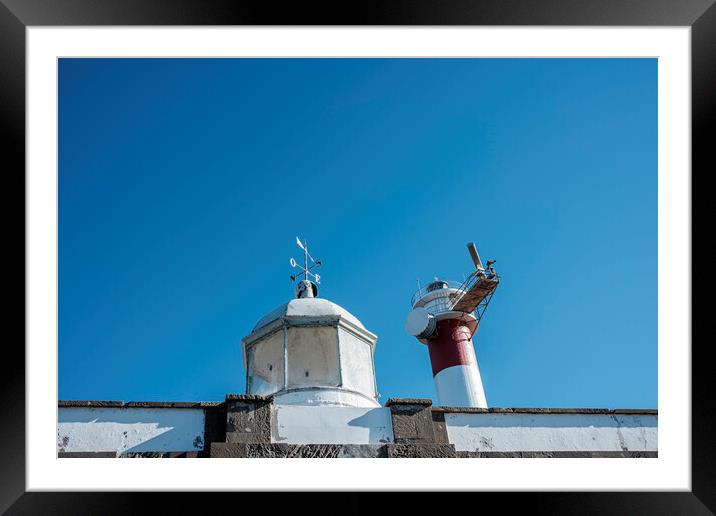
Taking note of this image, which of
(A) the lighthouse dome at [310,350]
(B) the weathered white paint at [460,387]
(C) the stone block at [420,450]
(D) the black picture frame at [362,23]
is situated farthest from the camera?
(B) the weathered white paint at [460,387]

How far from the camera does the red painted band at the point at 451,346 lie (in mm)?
17844

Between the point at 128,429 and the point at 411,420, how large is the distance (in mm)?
3782

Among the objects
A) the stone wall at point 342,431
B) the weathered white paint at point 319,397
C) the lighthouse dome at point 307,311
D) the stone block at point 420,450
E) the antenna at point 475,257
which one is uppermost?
the antenna at point 475,257

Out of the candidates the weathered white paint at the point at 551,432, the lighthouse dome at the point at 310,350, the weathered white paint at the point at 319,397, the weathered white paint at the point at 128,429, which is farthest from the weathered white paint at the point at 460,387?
the weathered white paint at the point at 128,429

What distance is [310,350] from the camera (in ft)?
39.9

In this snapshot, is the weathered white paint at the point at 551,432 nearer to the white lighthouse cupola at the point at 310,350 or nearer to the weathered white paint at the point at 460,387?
the white lighthouse cupola at the point at 310,350

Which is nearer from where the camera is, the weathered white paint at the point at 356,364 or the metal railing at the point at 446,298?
the weathered white paint at the point at 356,364

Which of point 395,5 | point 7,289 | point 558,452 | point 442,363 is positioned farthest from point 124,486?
point 442,363

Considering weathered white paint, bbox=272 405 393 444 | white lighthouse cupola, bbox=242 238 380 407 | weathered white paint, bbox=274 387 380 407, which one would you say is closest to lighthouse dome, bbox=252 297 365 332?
white lighthouse cupola, bbox=242 238 380 407

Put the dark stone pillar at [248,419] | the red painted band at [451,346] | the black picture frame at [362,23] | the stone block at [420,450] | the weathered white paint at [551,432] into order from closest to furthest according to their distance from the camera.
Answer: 1. the black picture frame at [362,23]
2. the dark stone pillar at [248,419]
3. the stone block at [420,450]
4. the weathered white paint at [551,432]
5. the red painted band at [451,346]

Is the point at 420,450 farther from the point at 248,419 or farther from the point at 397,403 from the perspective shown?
the point at 248,419

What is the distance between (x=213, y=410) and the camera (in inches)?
328

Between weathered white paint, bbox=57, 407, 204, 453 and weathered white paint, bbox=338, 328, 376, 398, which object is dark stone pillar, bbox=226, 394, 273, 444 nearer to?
weathered white paint, bbox=57, 407, 204, 453

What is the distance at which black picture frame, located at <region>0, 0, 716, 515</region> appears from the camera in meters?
3.06
